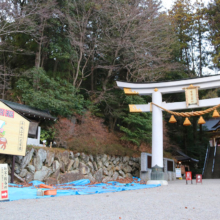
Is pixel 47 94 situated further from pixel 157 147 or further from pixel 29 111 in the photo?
pixel 157 147

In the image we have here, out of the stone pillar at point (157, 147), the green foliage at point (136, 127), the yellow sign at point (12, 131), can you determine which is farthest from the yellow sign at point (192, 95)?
the yellow sign at point (12, 131)

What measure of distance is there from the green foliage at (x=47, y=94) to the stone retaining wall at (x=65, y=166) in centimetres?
251

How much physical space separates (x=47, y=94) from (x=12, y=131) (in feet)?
13.8

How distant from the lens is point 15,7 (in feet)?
44.7

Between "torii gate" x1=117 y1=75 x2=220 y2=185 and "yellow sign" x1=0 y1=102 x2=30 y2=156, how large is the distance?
19.2ft

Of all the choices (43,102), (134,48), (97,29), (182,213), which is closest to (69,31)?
(97,29)

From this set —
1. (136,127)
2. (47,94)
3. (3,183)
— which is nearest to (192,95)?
(136,127)

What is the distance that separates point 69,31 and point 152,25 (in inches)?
230

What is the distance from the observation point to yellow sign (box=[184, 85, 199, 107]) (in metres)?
12.4

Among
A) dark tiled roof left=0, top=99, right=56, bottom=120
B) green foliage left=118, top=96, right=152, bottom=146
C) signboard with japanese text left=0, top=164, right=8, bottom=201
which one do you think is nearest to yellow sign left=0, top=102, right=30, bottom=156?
dark tiled roof left=0, top=99, right=56, bottom=120

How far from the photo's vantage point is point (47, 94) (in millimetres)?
13055

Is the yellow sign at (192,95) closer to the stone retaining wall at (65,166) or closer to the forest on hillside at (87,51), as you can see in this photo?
the forest on hillside at (87,51)

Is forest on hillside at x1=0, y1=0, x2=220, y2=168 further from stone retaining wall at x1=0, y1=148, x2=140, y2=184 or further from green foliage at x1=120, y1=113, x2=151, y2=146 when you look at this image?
stone retaining wall at x1=0, y1=148, x2=140, y2=184

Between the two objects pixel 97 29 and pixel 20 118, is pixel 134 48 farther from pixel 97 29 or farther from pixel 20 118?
pixel 20 118
